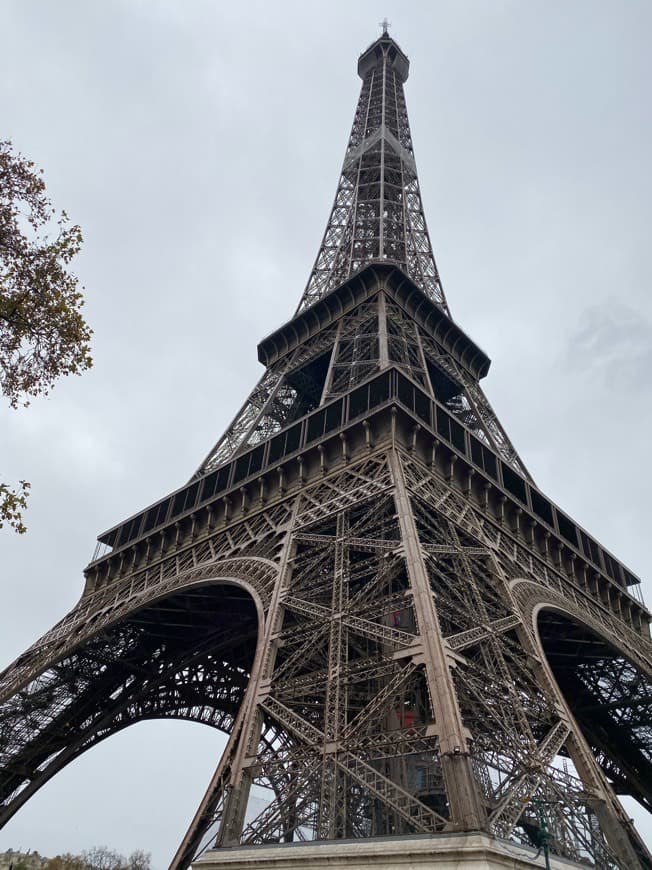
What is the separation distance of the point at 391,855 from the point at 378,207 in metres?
47.3

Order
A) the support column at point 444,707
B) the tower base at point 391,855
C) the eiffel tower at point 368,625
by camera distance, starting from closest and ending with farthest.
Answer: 1. the tower base at point 391,855
2. the support column at point 444,707
3. the eiffel tower at point 368,625

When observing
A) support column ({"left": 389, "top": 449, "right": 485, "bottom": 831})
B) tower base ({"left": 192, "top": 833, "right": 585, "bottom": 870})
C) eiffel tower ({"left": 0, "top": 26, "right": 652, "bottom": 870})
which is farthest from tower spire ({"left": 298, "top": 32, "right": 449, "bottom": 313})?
tower base ({"left": 192, "top": 833, "right": 585, "bottom": 870})

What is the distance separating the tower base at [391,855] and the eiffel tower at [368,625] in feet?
0.54

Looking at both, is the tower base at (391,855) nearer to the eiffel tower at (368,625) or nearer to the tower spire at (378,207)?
the eiffel tower at (368,625)

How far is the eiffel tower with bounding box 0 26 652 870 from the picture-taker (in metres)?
12.8

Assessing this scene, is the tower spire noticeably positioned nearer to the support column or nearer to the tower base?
the support column

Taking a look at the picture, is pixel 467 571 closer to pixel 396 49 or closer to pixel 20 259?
pixel 20 259

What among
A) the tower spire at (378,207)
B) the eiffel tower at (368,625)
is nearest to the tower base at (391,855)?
the eiffel tower at (368,625)

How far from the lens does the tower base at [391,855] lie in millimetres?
9969

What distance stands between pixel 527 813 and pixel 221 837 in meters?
5.55

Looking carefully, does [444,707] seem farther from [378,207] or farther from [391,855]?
[378,207]

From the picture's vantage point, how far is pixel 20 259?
455 inches

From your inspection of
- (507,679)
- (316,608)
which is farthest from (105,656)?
(507,679)

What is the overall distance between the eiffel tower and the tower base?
0.16 m
